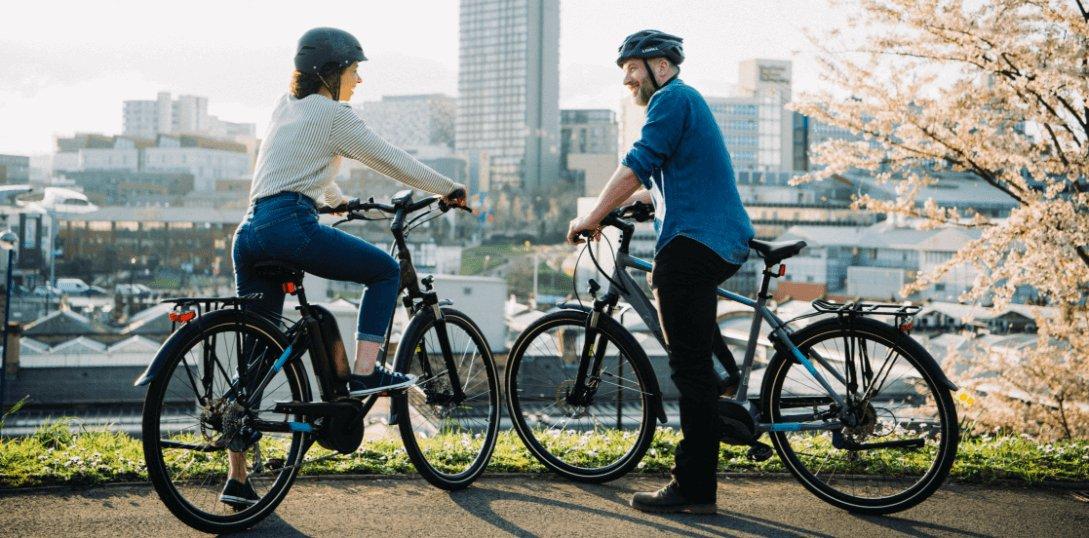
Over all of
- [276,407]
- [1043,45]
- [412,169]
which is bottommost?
[276,407]

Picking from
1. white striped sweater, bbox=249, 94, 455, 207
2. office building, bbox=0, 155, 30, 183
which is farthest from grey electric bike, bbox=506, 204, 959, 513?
office building, bbox=0, 155, 30, 183

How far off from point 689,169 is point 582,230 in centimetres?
41

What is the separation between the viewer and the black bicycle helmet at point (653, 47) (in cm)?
287

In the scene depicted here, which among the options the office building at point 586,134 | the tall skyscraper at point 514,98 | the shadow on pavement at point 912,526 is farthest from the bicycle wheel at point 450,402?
the office building at point 586,134

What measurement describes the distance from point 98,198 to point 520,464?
317 feet

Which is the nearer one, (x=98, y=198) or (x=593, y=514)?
A: (x=593, y=514)

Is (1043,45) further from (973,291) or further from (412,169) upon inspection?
(412,169)

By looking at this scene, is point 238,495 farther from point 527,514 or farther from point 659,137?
point 659,137

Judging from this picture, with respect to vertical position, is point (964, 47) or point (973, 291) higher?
point (964, 47)

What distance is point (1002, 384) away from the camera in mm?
8680

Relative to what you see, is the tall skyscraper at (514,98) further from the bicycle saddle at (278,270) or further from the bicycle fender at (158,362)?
the bicycle fender at (158,362)

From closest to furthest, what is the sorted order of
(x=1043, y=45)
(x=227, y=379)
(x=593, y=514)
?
(x=227, y=379) → (x=593, y=514) → (x=1043, y=45)

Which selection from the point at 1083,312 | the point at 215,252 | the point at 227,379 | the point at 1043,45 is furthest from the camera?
the point at 215,252

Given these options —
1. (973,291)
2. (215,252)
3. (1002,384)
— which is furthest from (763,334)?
(215,252)
